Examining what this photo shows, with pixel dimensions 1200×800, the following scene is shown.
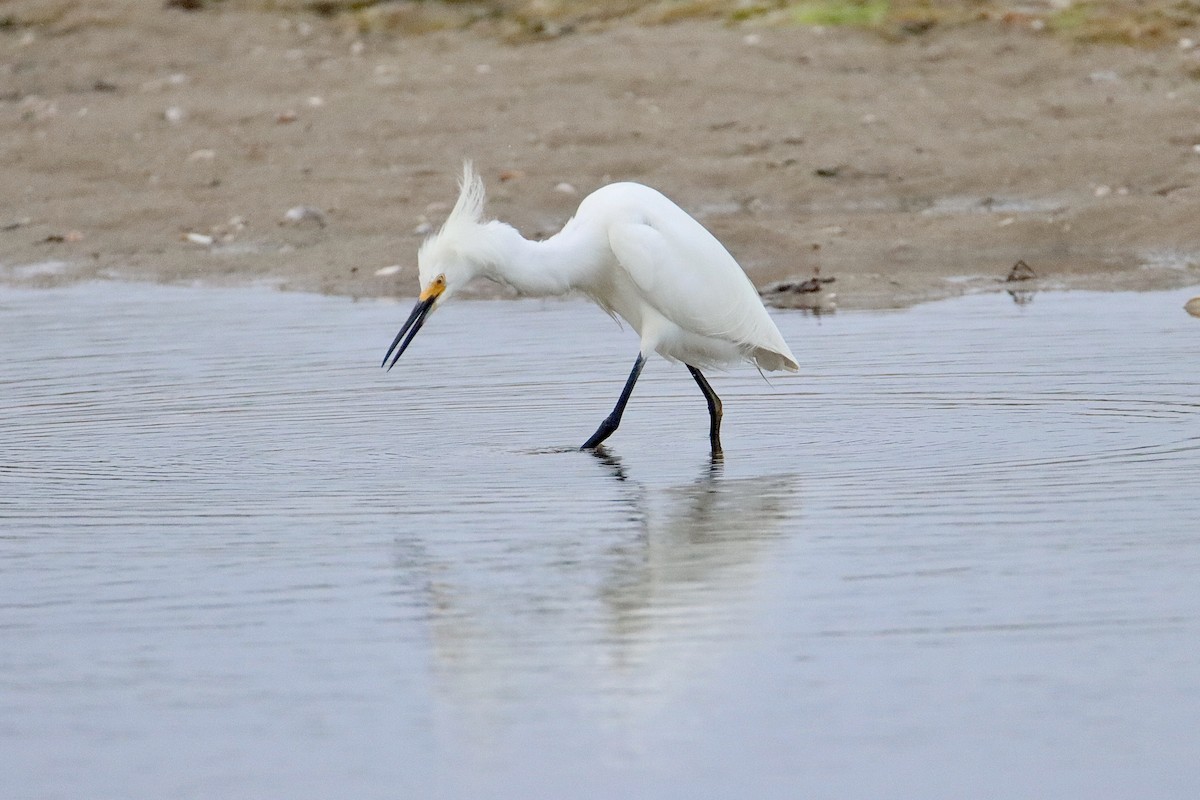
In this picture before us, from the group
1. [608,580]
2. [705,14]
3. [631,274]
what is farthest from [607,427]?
[705,14]

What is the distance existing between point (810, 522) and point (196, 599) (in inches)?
67.1

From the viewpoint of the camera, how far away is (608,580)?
5043 mm

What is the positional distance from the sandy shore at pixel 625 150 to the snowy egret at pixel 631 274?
322 centimetres

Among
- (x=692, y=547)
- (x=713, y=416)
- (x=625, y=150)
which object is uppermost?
(x=692, y=547)

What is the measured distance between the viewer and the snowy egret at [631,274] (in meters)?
7.40

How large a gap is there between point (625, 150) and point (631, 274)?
7.62 m

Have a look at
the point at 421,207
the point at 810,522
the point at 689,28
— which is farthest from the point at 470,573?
the point at 689,28

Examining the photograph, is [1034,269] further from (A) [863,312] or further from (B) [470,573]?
(B) [470,573]

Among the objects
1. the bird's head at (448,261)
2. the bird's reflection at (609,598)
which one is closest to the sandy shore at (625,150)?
the bird's head at (448,261)

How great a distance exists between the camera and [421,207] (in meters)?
14.1

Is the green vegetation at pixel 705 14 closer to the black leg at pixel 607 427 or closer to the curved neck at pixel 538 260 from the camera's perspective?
the curved neck at pixel 538 260

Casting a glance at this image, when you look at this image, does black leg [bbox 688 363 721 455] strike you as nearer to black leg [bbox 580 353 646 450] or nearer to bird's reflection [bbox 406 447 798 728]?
black leg [bbox 580 353 646 450]

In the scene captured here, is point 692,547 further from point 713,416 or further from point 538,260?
point 538,260

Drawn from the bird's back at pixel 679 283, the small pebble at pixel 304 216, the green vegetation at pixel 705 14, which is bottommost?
the small pebble at pixel 304 216
